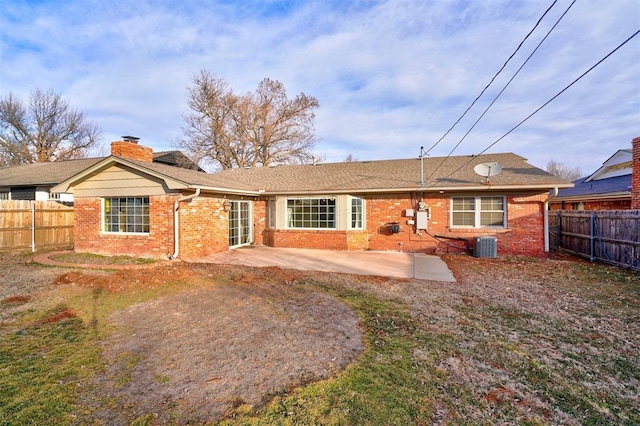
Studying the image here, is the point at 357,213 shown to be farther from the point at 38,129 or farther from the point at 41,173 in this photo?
the point at 38,129

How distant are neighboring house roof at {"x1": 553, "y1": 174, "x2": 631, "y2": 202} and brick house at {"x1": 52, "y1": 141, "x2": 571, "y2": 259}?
5392 millimetres

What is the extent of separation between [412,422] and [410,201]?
1026 centimetres

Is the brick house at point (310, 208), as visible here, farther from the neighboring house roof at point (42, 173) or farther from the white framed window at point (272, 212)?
the neighboring house roof at point (42, 173)

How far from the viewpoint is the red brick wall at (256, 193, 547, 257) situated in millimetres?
10930

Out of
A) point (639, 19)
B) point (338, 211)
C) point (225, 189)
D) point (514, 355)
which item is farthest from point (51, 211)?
point (639, 19)

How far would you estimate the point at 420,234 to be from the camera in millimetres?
12047

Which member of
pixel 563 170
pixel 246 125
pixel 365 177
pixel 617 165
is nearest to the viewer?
pixel 365 177

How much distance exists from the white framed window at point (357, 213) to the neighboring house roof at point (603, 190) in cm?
1187

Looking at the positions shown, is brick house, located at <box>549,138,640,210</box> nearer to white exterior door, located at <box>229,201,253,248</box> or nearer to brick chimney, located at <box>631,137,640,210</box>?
brick chimney, located at <box>631,137,640,210</box>

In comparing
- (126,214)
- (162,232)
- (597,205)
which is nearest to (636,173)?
(597,205)

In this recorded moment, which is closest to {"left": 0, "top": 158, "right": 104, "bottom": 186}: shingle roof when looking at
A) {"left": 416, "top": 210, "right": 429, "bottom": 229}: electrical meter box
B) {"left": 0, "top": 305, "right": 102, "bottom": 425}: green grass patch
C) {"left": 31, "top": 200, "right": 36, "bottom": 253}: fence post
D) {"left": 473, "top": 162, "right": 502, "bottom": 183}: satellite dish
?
{"left": 31, "top": 200, "right": 36, "bottom": 253}: fence post

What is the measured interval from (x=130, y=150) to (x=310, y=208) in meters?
6.97

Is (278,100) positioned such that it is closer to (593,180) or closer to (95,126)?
(95,126)

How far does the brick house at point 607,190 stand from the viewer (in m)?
14.6
